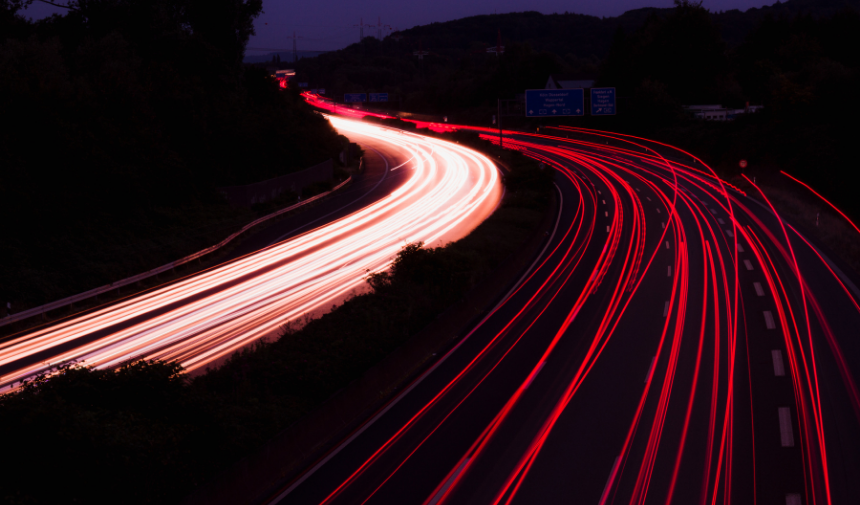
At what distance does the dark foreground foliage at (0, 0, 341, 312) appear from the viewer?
2780 centimetres

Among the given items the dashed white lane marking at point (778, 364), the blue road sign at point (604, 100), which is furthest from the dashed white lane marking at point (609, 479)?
the blue road sign at point (604, 100)

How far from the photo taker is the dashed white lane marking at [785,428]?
41.4 ft

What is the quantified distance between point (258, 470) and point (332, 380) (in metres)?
3.85

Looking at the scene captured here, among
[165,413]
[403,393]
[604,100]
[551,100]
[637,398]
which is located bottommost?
[403,393]

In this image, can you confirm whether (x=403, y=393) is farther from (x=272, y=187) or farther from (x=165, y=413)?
(x=272, y=187)

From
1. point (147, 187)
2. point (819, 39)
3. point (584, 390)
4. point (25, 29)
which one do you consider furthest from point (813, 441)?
point (819, 39)

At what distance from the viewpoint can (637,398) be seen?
49.5 feet

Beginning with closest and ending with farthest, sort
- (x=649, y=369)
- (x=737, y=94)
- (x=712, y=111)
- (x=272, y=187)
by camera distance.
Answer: (x=649, y=369)
(x=272, y=187)
(x=712, y=111)
(x=737, y=94)

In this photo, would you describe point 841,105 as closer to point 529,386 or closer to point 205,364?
point 529,386

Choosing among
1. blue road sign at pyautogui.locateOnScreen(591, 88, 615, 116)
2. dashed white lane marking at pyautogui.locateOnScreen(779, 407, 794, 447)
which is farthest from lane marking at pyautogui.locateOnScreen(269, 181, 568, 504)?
blue road sign at pyautogui.locateOnScreen(591, 88, 615, 116)

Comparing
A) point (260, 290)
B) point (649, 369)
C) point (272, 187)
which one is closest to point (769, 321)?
point (649, 369)

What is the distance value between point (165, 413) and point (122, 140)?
2915 centimetres

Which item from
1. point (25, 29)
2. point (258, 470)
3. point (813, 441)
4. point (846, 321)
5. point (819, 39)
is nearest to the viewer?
point (258, 470)

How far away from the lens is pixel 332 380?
1524cm
